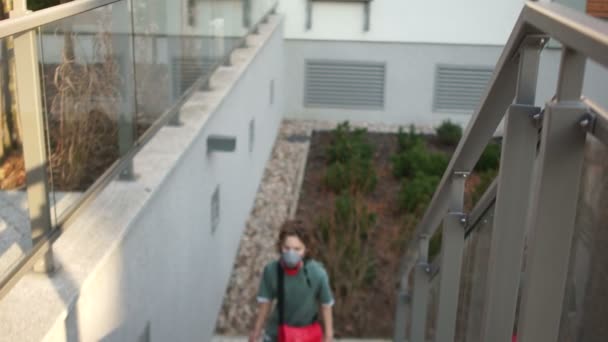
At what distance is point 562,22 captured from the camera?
4.73 feet

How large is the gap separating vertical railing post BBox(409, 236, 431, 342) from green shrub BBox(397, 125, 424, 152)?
7.24m

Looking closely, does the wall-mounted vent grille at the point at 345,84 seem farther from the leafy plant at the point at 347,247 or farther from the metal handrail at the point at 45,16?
the metal handrail at the point at 45,16

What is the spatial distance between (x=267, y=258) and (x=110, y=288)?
494cm

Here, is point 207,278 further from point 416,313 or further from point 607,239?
point 607,239

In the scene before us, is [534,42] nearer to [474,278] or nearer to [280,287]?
[474,278]

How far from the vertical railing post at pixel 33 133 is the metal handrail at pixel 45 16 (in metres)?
0.07

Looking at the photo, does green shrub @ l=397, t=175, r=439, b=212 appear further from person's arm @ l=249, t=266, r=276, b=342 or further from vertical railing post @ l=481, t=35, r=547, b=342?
vertical railing post @ l=481, t=35, r=547, b=342

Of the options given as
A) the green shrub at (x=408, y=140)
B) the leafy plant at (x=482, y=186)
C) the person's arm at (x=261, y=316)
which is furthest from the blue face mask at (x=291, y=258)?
the green shrub at (x=408, y=140)

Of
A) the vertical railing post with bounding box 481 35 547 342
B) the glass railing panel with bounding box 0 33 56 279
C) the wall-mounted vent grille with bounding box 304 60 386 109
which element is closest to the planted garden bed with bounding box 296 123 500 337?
the wall-mounted vent grille with bounding box 304 60 386 109

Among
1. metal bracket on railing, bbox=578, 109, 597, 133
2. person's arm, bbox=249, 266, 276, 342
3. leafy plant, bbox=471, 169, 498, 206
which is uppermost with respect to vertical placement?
metal bracket on railing, bbox=578, 109, 597, 133

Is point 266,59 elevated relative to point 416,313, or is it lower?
elevated

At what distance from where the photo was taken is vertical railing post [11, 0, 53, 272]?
2.80 m

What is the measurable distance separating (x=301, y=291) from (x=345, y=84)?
897 cm

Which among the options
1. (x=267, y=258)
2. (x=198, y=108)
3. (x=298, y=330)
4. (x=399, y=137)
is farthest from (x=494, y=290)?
(x=399, y=137)
